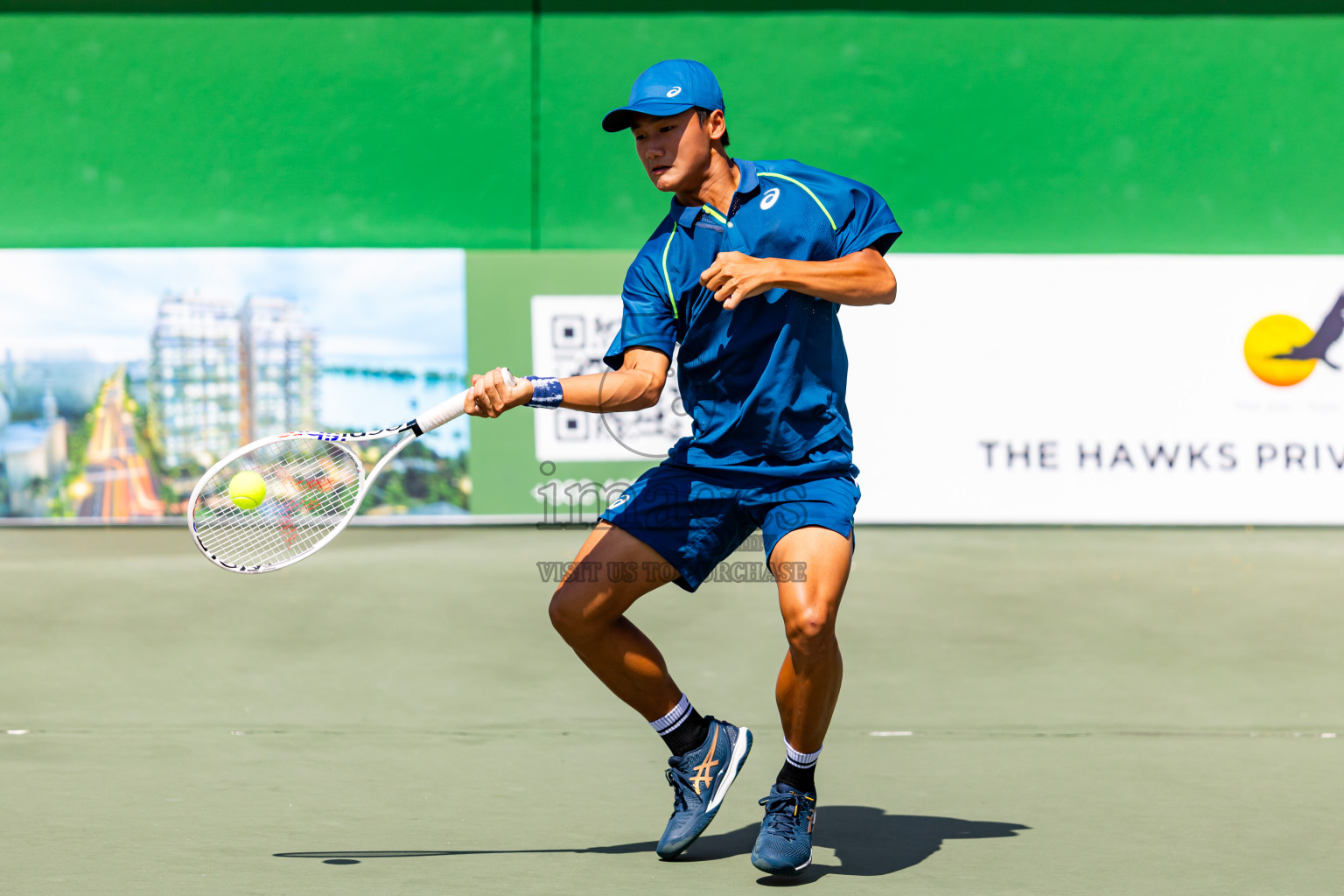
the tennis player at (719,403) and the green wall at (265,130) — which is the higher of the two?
the green wall at (265,130)

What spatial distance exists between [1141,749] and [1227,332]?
5.01 m

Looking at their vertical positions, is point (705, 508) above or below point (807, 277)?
below

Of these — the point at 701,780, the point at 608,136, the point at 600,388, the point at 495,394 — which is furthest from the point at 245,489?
the point at 608,136

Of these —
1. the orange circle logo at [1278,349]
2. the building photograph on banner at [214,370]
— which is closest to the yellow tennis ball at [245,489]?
the building photograph on banner at [214,370]

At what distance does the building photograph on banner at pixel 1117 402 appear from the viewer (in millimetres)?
8664

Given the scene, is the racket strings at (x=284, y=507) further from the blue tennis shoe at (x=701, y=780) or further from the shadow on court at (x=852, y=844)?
the blue tennis shoe at (x=701, y=780)

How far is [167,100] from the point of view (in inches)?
364

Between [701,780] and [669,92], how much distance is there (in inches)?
62.1

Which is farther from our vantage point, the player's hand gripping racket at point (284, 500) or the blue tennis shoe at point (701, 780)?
the player's hand gripping racket at point (284, 500)

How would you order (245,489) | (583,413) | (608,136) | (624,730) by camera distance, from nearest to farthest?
(245,489)
(624,730)
(583,413)
(608,136)

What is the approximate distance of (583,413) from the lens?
8.55 metres

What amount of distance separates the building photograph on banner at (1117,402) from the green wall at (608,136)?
0.81 metres

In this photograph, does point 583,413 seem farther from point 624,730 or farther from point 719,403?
point 719,403

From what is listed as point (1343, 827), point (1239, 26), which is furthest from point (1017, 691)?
point (1239, 26)
